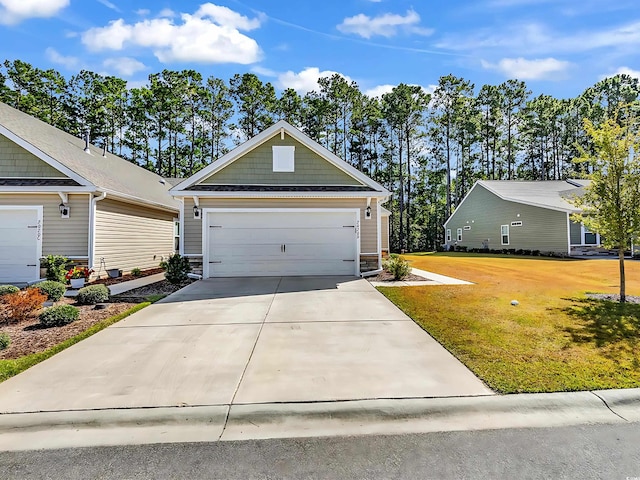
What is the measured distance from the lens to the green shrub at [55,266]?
9.91 meters

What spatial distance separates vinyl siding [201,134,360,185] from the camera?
38.7ft

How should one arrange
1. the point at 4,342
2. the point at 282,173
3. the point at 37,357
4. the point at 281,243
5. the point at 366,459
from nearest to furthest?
the point at 366,459 < the point at 37,357 < the point at 4,342 < the point at 281,243 < the point at 282,173

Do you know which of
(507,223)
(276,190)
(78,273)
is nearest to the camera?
(78,273)

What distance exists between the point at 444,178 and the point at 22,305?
38425mm

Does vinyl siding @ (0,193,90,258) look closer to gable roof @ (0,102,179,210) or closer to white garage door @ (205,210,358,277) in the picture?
gable roof @ (0,102,179,210)

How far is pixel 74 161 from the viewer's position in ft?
37.8

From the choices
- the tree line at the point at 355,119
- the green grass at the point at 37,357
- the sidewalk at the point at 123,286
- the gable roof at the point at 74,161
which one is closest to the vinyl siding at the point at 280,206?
the sidewalk at the point at 123,286

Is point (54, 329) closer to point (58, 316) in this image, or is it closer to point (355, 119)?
point (58, 316)

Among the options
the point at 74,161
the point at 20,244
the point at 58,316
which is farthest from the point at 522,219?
the point at 20,244

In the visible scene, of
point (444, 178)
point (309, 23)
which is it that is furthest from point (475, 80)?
point (309, 23)

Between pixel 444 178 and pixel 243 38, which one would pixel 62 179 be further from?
pixel 444 178

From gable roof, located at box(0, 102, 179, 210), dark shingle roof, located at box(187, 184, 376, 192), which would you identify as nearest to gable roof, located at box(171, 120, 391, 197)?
dark shingle roof, located at box(187, 184, 376, 192)

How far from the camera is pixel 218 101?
3128cm

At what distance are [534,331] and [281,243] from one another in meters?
7.93
